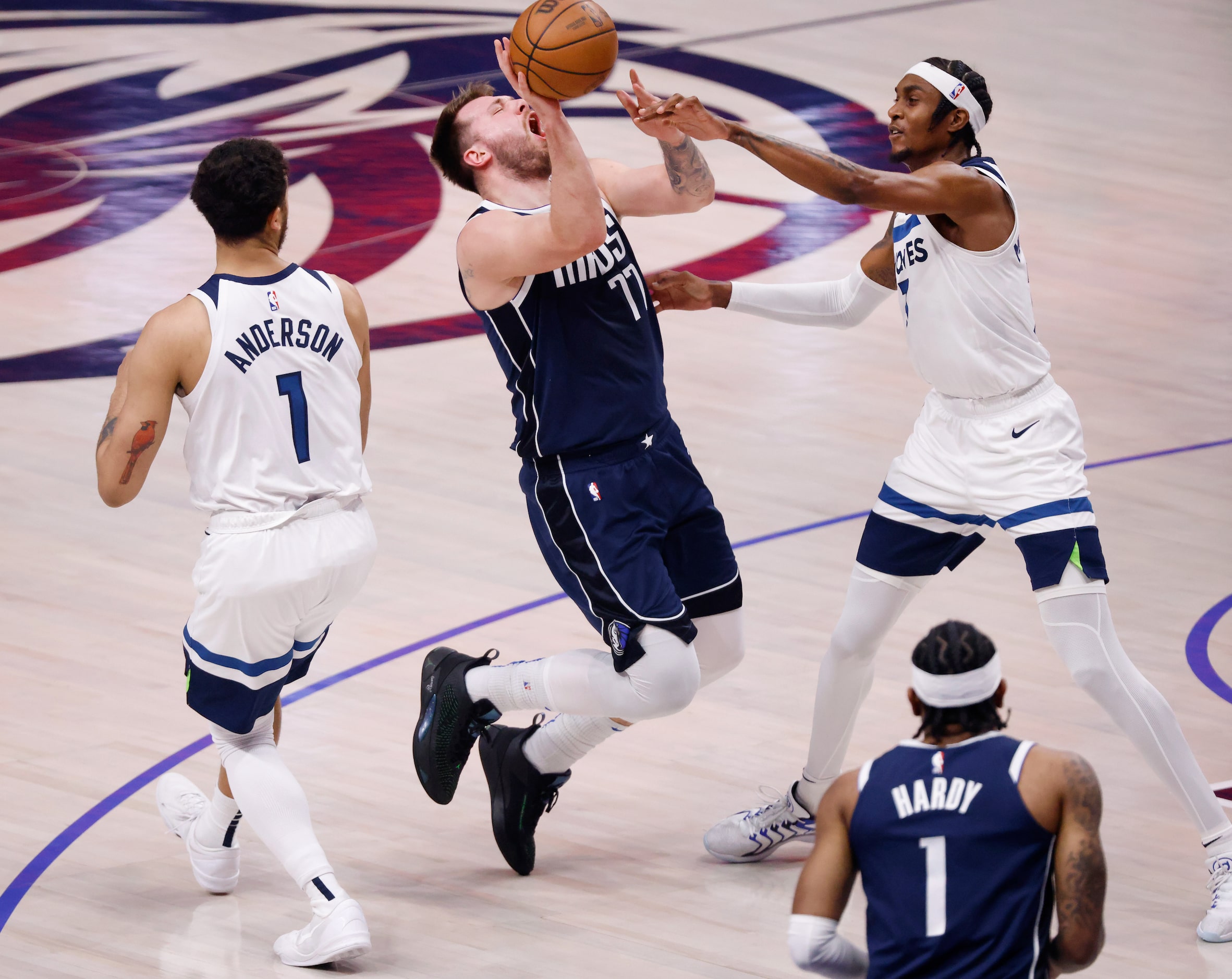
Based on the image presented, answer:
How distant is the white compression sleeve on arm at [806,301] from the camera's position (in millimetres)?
5707

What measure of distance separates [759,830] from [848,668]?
21.9 inches

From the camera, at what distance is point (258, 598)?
462cm

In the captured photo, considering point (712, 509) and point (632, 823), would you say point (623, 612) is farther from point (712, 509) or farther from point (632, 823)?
point (632, 823)

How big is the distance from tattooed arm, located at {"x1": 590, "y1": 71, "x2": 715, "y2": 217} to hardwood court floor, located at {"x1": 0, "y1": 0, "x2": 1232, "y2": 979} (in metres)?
1.89

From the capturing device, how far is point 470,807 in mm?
5754

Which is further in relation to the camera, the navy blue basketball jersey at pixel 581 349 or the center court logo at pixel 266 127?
the center court logo at pixel 266 127

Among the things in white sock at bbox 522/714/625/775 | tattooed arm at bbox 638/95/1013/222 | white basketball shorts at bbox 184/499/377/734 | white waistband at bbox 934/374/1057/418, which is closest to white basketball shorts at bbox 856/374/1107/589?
white waistband at bbox 934/374/1057/418

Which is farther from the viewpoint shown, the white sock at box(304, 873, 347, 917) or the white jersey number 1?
the white sock at box(304, 873, 347, 917)

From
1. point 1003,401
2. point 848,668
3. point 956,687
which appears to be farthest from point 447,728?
point 956,687

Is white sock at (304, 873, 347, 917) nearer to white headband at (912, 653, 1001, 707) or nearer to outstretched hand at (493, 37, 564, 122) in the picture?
white headband at (912, 653, 1001, 707)

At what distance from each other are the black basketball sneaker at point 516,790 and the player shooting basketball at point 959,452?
533 mm

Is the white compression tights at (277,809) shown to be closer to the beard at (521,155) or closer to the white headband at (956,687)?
the beard at (521,155)

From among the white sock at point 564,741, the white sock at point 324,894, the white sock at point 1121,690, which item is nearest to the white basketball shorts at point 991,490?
the white sock at point 1121,690

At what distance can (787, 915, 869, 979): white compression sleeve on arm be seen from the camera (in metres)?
3.37
